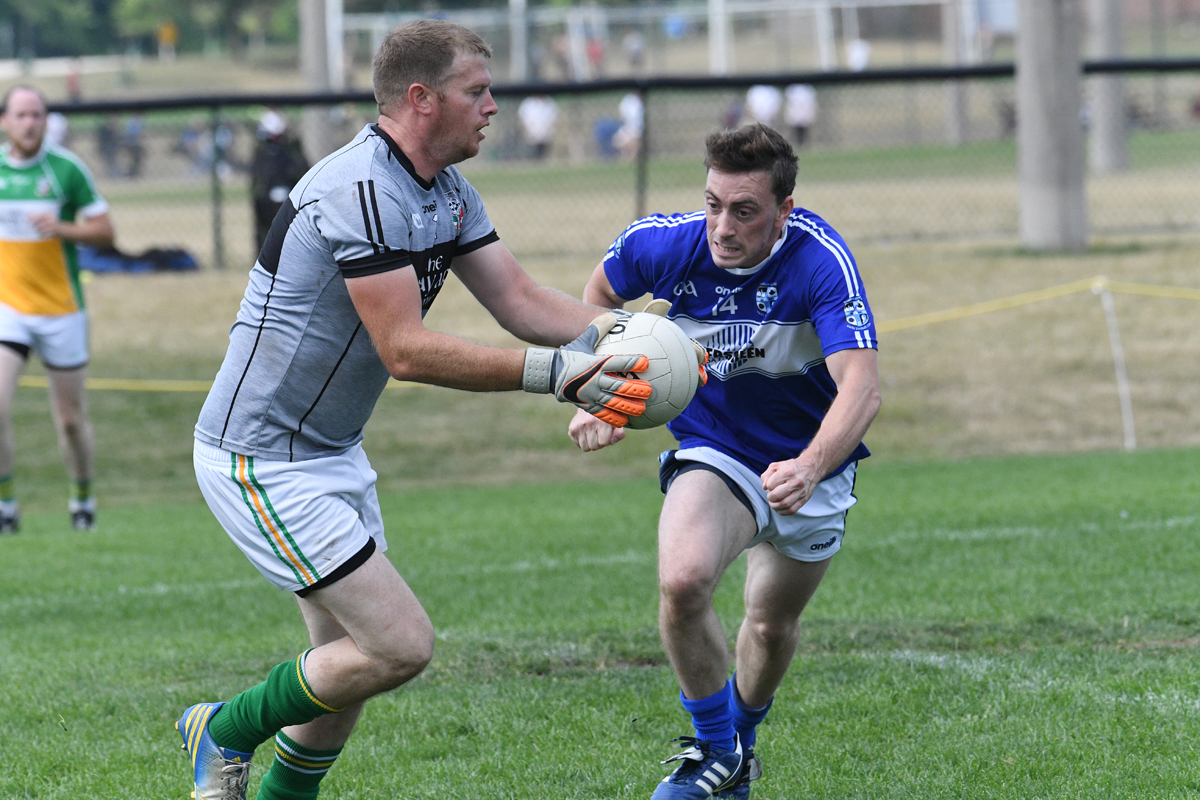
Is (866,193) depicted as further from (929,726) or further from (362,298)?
(362,298)

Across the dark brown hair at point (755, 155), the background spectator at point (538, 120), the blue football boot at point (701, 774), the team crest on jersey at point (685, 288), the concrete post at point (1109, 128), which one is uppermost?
the background spectator at point (538, 120)

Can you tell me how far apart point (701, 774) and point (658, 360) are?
1.32 metres

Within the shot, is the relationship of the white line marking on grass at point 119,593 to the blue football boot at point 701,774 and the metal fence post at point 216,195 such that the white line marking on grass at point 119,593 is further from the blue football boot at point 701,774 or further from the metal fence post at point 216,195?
the metal fence post at point 216,195

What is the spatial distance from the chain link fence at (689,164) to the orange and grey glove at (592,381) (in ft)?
35.4

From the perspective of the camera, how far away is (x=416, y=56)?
346 centimetres

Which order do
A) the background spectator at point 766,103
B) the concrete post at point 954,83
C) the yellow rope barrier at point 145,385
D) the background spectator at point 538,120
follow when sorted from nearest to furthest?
the yellow rope barrier at point 145,385 → the concrete post at point 954,83 → the background spectator at point 538,120 → the background spectator at point 766,103

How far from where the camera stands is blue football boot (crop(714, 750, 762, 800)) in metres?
4.19

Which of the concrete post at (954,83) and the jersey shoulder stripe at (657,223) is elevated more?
the concrete post at (954,83)

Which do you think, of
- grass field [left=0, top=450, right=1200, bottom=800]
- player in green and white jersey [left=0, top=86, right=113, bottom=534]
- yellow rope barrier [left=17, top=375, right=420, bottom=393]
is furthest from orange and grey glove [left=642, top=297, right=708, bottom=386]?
yellow rope barrier [left=17, top=375, right=420, bottom=393]

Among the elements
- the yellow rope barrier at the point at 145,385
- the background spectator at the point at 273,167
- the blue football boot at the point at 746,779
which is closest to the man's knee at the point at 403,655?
the blue football boot at the point at 746,779

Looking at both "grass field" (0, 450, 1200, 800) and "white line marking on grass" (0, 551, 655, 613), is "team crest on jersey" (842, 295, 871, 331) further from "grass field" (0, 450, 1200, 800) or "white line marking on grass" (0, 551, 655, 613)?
"white line marking on grass" (0, 551, 655, 613)

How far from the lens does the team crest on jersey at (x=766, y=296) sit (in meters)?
4.22

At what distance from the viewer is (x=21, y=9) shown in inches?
2643

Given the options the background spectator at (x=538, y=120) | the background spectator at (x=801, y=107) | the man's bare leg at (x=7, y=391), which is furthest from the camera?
the background spectator at (x=801, y=107)
